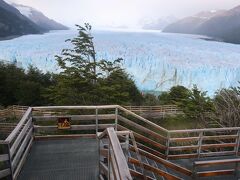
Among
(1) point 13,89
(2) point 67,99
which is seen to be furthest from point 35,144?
(1) point 13,89

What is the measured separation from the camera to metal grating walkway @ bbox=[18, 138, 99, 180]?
4.29 meters

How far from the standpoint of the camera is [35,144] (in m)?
5.41

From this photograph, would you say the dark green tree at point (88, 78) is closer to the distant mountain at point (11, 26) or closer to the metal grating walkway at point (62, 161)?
the metal grating walkway at point (62, 161)

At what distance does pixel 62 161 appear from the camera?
187 inches

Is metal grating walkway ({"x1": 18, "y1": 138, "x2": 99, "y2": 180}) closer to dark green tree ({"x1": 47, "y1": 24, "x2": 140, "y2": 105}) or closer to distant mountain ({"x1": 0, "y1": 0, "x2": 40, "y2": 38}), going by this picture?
dark green tree ({"x1": 47, "y1": 24, "x2": 140, "y2": 105})

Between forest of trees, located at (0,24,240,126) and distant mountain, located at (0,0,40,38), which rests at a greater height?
distant mountain, located at (0,0,40,38)

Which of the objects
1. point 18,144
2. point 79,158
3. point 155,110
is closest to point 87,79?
point 155,110

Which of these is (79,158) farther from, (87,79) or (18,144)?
(87,79)

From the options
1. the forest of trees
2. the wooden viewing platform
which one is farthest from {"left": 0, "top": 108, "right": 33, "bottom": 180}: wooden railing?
the forest of trees

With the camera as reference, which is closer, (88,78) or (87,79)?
(87,79)

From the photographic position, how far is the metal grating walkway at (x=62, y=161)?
4.29 m

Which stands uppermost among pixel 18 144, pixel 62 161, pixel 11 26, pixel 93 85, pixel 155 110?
pixel 11 26

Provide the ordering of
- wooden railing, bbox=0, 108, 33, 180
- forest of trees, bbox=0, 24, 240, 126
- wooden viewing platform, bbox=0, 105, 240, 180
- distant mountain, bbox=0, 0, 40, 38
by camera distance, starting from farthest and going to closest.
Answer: distant mountain, bbox=0, 0, 40, 38, forest of trees, bbox=0, 24, 240, 126, wooden viewing platform, bbox=0, 105, 240, 180, wooden railing, bbox=0, 108, 33, 180

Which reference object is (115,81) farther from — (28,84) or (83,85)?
(28,84)
